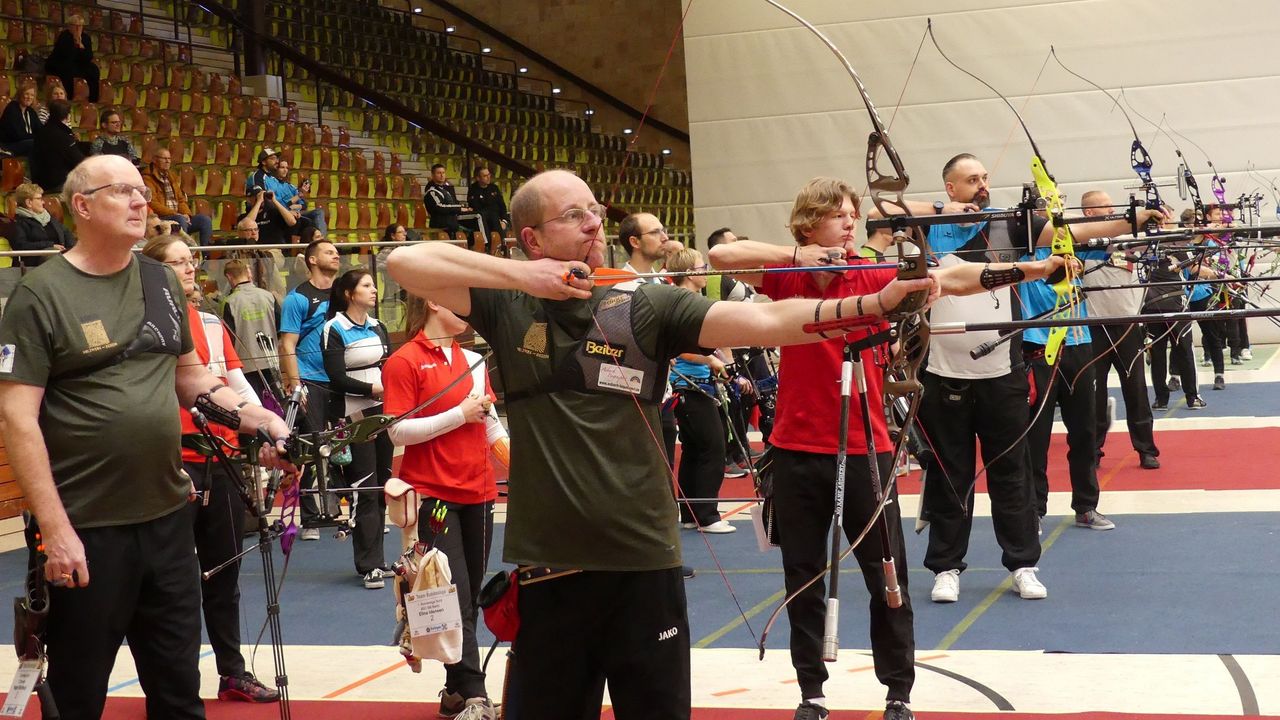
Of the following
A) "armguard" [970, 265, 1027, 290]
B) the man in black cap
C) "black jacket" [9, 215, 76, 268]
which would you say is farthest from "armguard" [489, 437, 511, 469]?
the man in black cap

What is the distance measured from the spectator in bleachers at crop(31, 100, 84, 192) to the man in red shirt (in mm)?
7838

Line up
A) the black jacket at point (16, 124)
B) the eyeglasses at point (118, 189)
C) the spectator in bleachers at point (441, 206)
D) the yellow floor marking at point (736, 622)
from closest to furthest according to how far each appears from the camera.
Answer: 1. the eyeglasses at point (118, 189)
2. the yellow floor marking at point (736, 622)
3. the black jacket at point (16, 124)
4. the spectator in bleachers at point (441, 206)

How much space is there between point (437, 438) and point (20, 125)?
303 inches

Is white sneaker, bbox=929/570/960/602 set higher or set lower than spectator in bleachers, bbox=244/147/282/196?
lower

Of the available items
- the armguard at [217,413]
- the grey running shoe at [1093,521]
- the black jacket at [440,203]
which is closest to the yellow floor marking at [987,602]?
the grey running shoe at [1093,521]

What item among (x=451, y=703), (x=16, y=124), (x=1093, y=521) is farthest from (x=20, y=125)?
(x=1093, y=521)

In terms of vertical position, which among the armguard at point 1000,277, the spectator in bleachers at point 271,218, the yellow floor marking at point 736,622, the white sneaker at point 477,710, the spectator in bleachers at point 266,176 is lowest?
the yellow floor marking at point 736,622

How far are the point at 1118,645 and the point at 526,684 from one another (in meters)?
2.68

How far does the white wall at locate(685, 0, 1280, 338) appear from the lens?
1280cm

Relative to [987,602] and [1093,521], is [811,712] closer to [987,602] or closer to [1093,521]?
[987,602]

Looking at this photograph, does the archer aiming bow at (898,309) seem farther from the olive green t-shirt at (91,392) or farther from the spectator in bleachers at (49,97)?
the spectator in bleachers at (49,97)

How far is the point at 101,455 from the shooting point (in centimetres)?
275

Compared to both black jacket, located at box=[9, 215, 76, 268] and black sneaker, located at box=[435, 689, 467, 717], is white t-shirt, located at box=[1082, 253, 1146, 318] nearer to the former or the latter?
black sneaker, located at box=[435, 689, 467, 717]

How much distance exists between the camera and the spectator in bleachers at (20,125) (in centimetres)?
987
